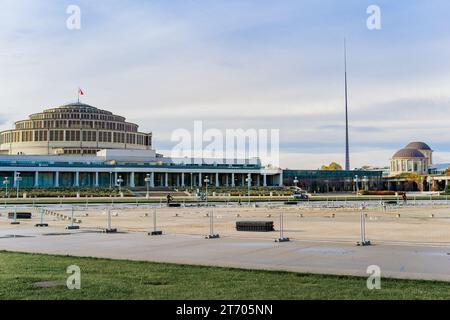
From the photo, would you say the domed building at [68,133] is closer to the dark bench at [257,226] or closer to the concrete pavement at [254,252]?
the dark bench at [257,226]

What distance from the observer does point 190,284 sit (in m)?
11.1

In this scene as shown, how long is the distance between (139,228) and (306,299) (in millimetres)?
19122

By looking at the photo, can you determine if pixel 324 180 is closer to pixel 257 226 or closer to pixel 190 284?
pixel 257 226

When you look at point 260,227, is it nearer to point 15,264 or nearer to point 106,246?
point 106,246

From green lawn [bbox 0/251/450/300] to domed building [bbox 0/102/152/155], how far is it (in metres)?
138

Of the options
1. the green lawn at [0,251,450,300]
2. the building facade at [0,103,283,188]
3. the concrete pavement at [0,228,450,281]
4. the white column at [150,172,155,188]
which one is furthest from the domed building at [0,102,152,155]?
the green lawn at [0,251,450,300]

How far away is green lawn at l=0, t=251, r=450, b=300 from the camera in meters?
9.95

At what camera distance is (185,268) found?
1352 centimetres

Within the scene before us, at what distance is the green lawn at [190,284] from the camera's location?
9.95 meters

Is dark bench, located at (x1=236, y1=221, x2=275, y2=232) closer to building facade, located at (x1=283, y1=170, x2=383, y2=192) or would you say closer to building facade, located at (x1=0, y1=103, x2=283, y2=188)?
building facade, located at (x1=0, y1=103, x2=283, y2=188)

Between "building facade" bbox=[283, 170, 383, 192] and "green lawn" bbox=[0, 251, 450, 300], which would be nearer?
"green lawn" bbox=[0, 251, 450, 300]

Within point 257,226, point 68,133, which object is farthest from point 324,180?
point 257,226
